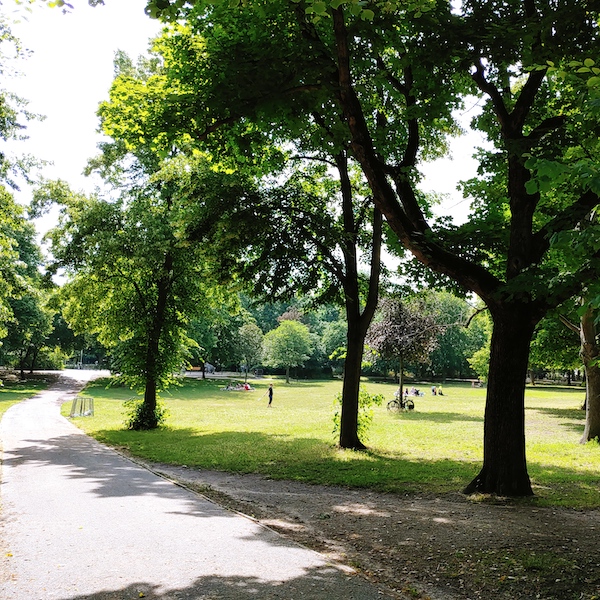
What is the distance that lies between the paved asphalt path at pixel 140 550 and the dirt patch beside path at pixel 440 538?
559 mm

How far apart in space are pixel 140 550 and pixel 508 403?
5803 mm

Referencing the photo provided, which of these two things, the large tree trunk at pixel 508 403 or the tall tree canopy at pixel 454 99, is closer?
the tall tree canopy at pixel 454 99

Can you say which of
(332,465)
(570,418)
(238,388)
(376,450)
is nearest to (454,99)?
(332,465)

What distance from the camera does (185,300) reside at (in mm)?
19734

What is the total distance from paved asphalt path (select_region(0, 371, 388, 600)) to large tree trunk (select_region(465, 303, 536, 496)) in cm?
413

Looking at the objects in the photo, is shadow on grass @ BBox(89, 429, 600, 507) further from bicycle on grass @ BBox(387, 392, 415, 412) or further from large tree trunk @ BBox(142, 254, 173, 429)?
bicycle on grass @ BBox(387, 392, 415, 412)

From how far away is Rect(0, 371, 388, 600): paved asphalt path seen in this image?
444cm

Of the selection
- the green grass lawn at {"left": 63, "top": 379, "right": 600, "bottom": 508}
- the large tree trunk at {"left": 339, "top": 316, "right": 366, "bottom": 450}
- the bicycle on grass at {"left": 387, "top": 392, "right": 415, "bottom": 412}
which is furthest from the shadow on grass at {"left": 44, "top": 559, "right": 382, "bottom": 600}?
the bicycle on grass at {"left": 387, "top": 392, "right": 415, "bottom": 412}

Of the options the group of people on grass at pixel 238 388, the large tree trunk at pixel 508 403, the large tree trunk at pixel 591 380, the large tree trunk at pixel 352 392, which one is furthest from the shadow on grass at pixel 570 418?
the group of people on grass at pixel 238 388

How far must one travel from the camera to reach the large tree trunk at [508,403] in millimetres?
8344

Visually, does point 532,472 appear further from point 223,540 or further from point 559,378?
point 559,378

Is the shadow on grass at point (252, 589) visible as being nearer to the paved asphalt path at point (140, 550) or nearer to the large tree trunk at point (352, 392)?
the paved asphalt path at point (140, 550)

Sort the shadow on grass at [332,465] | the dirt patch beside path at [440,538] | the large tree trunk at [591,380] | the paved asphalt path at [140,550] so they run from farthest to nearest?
1. the large tree trunk at [591,380]
2. the shadow on grass at [332,465]
3. the dirt patch beside path at [440,538]
4. the paved asphalt path at [140,550]

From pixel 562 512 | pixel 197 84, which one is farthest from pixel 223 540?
pixel 197 84
